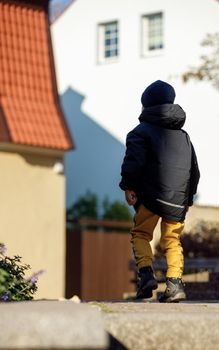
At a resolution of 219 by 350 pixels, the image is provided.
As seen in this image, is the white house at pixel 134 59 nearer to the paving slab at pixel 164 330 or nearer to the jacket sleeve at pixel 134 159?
the jacket sleeve at pixel 134 159

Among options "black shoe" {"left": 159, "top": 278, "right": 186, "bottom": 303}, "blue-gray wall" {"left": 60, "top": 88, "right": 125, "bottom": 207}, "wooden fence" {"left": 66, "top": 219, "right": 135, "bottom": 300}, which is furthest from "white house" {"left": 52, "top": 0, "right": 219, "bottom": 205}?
"black shoe" {"left": 159, "top": 278, "right": 186, "bottom": 303}

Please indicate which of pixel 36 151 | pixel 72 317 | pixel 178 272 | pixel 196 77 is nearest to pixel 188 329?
pixel 72 317

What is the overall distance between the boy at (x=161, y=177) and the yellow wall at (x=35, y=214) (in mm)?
11803

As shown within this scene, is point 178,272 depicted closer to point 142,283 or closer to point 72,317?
point 142,283

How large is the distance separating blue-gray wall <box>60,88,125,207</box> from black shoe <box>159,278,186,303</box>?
852 inches

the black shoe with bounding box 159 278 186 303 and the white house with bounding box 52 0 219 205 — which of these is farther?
the white house with bounding box 52 0 219 205

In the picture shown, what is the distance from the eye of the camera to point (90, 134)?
30.6 meters

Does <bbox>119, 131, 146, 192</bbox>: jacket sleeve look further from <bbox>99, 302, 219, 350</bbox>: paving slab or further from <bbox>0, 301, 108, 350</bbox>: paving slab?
<bbox>0, 301, 108, 350</bbox>: paving slab

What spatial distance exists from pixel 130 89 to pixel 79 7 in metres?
2.83

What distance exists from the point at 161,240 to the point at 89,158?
22768 mm

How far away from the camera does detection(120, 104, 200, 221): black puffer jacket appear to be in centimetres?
789

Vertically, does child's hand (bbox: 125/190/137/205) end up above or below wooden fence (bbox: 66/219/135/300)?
above

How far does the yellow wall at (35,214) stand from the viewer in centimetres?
2006

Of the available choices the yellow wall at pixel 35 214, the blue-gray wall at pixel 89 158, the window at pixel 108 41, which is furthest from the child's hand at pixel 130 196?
the window at pixel 108 41
